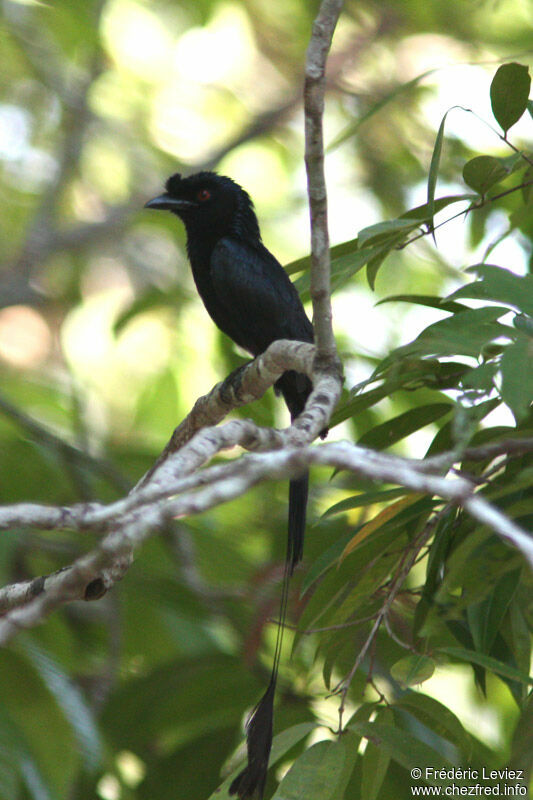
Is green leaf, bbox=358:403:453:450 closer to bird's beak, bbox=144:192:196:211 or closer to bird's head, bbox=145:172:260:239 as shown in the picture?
bird's head, bbox=145:172:260:239

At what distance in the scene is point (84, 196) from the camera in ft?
24.0

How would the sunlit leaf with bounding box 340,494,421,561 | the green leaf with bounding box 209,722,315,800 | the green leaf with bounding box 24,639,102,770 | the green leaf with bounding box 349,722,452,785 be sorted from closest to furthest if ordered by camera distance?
the green leaf with bounding box 349,722,452,785 → the green leaf with bounding box 209,722,315,800 → the sunlit leaf with bounding box 340,494,421,561 → the green leaf with bounding box 24,639,102,770

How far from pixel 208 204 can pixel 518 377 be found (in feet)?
8.90

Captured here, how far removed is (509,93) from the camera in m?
1.94

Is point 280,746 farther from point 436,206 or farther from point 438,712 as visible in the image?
point 436,206

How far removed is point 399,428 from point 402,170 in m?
4.50

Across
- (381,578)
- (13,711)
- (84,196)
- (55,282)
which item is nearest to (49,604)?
(381,578)

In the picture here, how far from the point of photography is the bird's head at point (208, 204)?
384 centimetres

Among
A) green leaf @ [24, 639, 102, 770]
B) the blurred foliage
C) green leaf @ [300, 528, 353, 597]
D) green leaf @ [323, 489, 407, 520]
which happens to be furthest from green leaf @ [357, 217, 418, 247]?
green leaf @ [24, 639, 102, 770]

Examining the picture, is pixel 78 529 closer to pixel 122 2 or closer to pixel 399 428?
pixel 399 428

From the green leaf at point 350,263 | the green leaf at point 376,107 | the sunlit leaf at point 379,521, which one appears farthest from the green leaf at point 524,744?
the green leaf at point 376,107

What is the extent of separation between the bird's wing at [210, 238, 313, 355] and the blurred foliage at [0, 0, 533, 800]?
5.8 inches

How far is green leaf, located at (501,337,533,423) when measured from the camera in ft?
4.34

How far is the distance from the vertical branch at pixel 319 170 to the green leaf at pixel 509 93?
14.9 inches
